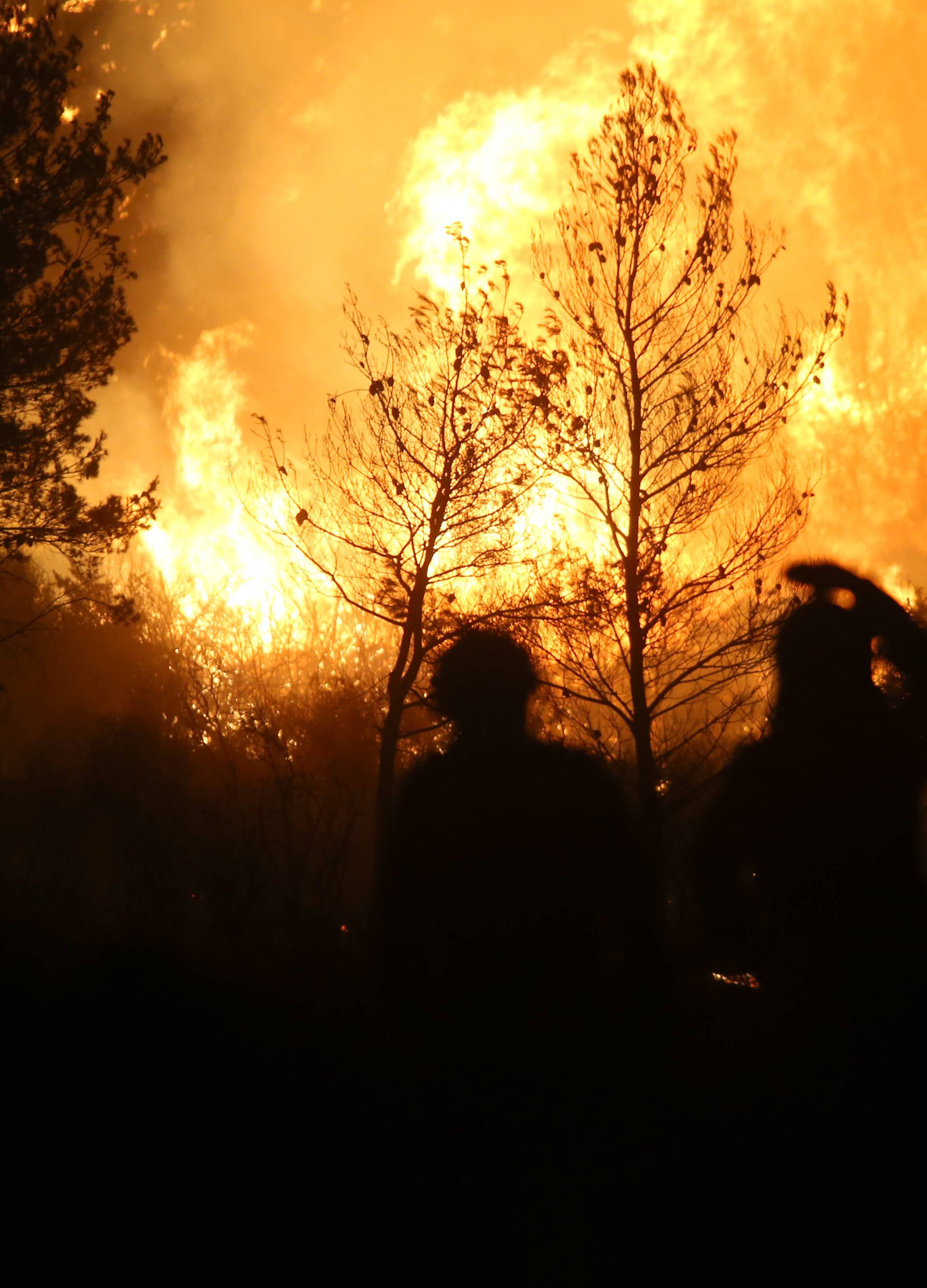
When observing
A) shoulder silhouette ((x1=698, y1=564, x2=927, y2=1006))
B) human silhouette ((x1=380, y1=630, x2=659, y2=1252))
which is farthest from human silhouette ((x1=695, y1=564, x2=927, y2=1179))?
human silhouette ((x1=380, y1=630, x2=659, y2=1252))

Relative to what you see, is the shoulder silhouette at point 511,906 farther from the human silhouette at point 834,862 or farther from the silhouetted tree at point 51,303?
the silhouetted tree at point 51,303

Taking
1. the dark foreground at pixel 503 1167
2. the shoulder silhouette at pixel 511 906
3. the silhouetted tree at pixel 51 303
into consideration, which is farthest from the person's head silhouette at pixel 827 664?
the silhouetted tree at pixel 51 303

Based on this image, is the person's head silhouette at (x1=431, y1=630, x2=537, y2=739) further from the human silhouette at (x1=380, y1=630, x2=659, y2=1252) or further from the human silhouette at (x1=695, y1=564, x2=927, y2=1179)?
the human silhouette at (x1=695, y1=564, x2=927, y2=1179)

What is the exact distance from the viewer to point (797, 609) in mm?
3332

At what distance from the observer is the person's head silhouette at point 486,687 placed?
A: 2.94 meters

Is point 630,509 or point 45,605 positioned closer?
point 630,509

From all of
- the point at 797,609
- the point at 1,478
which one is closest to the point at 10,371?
the point at 1,478

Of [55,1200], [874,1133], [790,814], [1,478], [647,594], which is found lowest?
[55,1200]

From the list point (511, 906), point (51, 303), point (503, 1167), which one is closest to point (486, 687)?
point (511, 906)

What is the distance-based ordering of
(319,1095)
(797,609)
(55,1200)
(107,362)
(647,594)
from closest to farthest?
(797,609), (55,1200), (319,1095), (647,594), (107,362)

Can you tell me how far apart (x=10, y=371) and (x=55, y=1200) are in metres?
12.5

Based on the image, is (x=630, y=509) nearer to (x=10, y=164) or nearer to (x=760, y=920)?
(x=760, y=920)

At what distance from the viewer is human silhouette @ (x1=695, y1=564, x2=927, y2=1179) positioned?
3041 mm

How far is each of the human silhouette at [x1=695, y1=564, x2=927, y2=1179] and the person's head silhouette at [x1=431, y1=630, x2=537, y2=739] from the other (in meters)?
0.77
